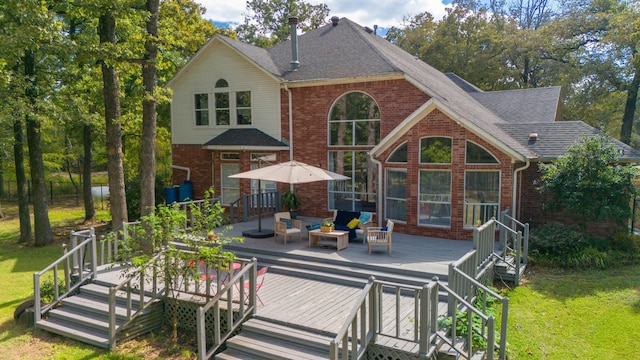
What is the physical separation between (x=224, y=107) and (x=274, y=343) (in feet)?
41.0

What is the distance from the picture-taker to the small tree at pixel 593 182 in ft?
36.5

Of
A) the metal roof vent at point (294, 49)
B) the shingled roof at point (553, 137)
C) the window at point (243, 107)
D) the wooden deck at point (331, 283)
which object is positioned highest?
the metal roof vent at point (294, 49)

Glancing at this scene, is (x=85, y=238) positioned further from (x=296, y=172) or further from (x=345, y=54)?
(x=345, y=54)

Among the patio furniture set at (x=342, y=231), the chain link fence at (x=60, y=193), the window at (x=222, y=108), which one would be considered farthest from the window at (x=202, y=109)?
the chain link fence at (x=60, y=193)

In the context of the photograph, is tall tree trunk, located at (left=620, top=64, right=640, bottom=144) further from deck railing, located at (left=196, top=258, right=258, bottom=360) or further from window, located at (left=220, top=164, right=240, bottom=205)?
deck railing, located at (left=196, top=258, right=258, bottom=360)

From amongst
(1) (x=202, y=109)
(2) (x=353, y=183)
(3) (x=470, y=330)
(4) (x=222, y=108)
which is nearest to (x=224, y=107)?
(4) (x=222, y=108)

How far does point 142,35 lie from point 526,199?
12699 mm

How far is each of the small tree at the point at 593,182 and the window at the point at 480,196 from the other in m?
1.51

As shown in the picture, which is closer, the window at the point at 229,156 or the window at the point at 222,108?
the window at the point at 229,156

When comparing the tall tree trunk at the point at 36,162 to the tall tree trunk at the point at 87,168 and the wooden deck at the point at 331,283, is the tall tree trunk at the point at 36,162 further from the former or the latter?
the wooden deck at the point at 331,283

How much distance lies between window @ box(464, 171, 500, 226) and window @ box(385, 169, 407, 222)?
6.04 ft

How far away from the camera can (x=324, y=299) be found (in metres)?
8.26

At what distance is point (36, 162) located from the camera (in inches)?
632

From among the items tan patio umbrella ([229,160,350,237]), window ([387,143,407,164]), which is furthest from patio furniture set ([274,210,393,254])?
window ([387,143,407,164])
